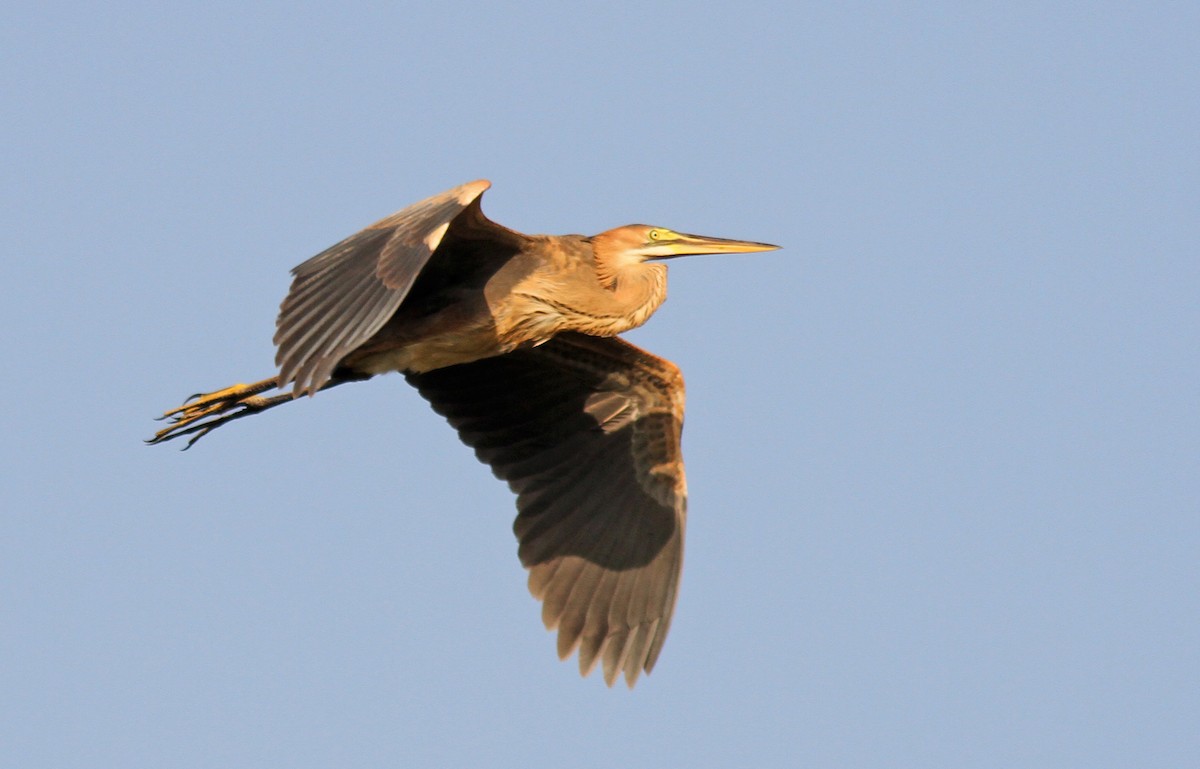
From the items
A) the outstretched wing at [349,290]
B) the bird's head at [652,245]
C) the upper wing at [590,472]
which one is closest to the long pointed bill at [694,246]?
the bird's head at [652,245]

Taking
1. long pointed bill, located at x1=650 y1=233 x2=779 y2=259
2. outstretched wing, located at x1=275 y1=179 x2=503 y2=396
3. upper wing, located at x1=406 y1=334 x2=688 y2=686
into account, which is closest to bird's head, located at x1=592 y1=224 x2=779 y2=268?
long pointed bill, located at x1=650 y1=233 x2=779 y2=259

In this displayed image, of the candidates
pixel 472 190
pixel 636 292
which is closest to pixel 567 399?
pixel 636 292

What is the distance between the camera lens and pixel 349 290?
7.75m

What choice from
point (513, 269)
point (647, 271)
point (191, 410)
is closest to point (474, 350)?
point (513, 269)

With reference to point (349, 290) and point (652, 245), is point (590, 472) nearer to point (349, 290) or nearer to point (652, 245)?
point (652, 245)

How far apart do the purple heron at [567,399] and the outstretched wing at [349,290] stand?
2.46ft

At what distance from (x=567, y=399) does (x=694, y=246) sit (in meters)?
1.18

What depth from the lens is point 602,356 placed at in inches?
392

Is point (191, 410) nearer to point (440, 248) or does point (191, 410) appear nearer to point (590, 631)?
point (440, 248)

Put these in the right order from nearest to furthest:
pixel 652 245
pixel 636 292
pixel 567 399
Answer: pixel 636 292 → pixel 652 245 → pixel 567 399

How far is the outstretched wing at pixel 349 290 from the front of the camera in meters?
7.46

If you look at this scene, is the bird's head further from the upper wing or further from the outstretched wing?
the outstretched wing

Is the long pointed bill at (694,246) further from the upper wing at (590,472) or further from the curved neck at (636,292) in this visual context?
the upper wing at (590,472)

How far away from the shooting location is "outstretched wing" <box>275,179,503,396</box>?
7465 mm
